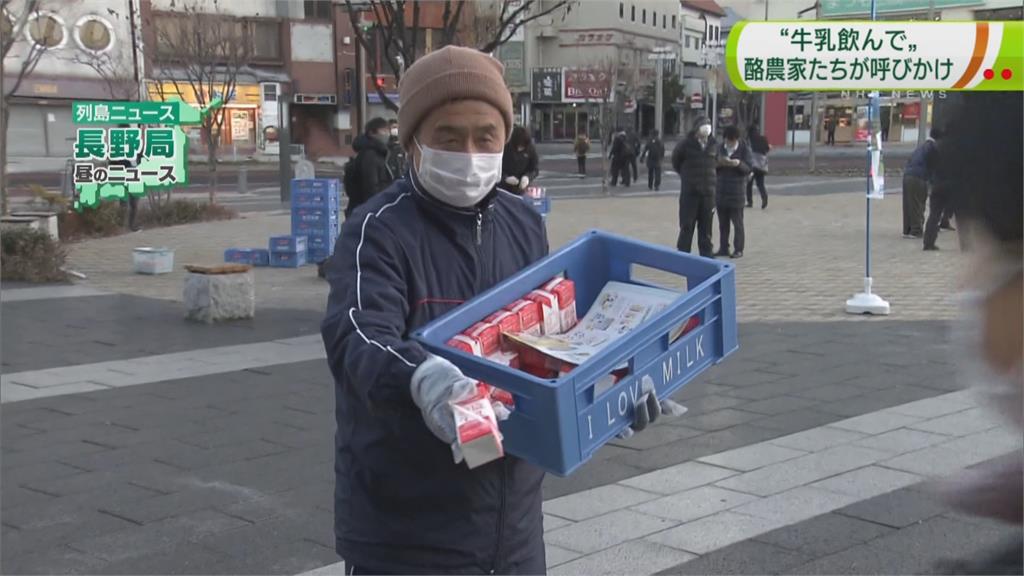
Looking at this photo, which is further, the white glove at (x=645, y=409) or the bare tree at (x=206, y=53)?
the bare tree at (x=206, y=53)

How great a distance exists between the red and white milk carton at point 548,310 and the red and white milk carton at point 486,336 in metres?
0.18

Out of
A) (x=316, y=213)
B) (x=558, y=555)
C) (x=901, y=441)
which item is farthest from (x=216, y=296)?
(x=901, y=441)

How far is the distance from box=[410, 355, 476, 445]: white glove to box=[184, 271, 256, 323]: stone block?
800 centimetres

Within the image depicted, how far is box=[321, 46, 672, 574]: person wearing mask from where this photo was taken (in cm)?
233

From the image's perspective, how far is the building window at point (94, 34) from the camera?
29938 mm

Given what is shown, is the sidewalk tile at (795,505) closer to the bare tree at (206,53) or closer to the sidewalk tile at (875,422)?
the sidewalk tile at (875,422)

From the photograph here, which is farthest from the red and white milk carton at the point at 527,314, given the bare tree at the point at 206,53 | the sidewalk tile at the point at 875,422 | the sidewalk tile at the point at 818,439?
the bare tree at the point at 206,53

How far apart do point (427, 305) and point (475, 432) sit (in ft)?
1.58

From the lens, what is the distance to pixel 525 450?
222cm

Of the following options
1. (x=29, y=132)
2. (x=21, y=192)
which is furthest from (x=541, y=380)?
(x=29, y=132)

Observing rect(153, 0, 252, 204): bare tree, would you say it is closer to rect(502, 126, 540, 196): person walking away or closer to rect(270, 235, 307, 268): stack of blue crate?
rect(270, 235, 307, 268): stack of blue crate

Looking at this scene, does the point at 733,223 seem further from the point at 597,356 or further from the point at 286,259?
the point at 597,356

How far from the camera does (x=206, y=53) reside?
2734cm
